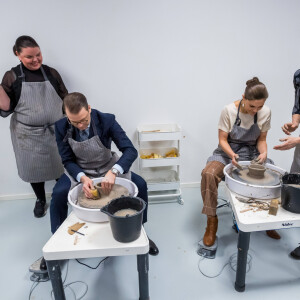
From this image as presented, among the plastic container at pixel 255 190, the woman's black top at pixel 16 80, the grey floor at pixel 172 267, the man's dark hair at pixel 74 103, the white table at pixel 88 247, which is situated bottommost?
the grey floor at pixel 172 267

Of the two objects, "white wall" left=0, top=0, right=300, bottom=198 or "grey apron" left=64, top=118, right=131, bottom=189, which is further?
"white wall" left=0, top=0, right=300, bottom=198

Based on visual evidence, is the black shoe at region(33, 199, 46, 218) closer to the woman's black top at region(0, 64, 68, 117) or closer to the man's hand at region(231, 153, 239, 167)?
the woman's black top at region(0, 64, 68, 117)

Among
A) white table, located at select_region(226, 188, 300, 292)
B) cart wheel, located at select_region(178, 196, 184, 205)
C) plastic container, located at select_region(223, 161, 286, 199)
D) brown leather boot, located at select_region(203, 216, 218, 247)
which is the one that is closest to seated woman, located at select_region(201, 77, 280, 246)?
brown leather boot, located at select_region(203, 216, 218, 247)

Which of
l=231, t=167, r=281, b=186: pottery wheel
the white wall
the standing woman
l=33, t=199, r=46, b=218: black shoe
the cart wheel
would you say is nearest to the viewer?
l=231, t=167, r=281, b=186: pottery wheel

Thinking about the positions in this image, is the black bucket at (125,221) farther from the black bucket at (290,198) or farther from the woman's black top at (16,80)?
the woman's black top at (16,80)

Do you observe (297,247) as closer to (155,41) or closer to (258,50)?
(258,50)

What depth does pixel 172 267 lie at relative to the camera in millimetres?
1743

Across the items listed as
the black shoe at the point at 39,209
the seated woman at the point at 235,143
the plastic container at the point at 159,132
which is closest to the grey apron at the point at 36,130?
the black shoe at the point at 39,209

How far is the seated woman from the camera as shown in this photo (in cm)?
180

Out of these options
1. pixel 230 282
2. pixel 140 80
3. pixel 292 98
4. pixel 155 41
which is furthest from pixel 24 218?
pixel 292 98

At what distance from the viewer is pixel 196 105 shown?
2486 millimetres

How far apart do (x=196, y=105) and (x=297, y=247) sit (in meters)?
1.40

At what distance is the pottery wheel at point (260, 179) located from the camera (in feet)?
5.06

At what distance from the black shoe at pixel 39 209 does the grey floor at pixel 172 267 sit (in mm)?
58
